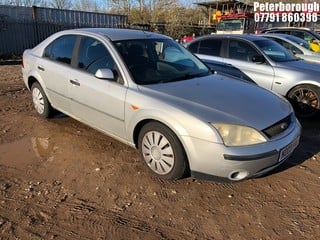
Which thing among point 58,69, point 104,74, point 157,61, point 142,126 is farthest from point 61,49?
point 142,126

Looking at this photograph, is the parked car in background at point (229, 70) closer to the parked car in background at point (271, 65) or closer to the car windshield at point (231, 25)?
the parked car in background at point (271, 65)

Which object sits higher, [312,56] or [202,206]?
[312,56]

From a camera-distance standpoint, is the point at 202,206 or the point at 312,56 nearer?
the point at 202,206

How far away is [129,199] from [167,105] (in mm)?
1012

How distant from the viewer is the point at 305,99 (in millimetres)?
6105

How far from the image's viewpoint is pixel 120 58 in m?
4.10

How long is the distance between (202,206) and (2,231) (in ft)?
5.81

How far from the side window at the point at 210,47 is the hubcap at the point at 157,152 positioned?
415cm

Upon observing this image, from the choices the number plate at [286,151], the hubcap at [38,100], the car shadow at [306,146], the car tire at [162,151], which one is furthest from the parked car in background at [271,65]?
the hubcap at [38,100]

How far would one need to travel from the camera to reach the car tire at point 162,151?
3496 millimetres

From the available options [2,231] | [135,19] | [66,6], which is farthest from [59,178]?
[66,6]

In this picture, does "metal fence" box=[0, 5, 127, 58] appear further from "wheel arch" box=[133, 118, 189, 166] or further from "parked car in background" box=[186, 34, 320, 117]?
"wheel arch" box=[133, 118, 189, 166]

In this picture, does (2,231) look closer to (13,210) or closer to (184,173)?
(13,210)

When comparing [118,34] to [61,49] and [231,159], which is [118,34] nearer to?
[61,49]
